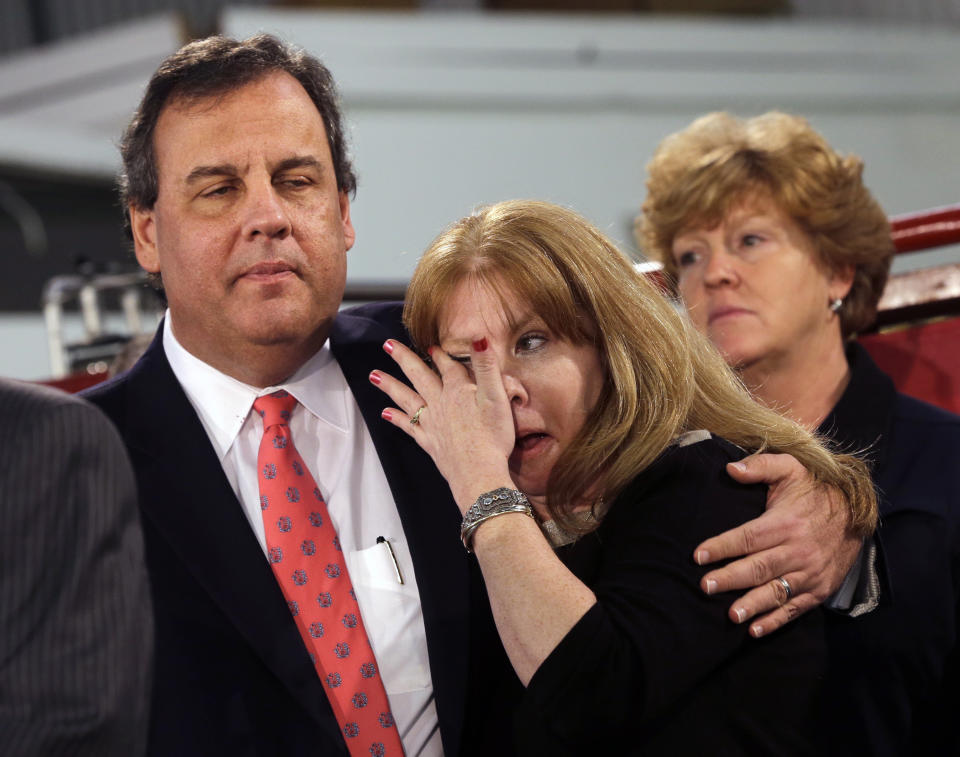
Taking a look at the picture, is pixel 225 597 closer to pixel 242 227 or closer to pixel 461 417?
pixel 461 417

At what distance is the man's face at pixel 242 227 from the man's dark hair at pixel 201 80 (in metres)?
0.02

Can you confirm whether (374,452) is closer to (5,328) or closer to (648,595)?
(648,595)

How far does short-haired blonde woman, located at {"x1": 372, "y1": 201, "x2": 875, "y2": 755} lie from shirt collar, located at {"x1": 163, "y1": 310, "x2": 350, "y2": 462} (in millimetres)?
126

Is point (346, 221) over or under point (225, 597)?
over

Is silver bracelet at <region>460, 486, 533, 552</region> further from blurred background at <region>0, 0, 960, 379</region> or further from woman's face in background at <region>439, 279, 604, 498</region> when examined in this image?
blurred background at <region>0, 0, 960, 379</region>

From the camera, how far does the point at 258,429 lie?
1.42m

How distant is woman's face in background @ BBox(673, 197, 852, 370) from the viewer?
1.84m

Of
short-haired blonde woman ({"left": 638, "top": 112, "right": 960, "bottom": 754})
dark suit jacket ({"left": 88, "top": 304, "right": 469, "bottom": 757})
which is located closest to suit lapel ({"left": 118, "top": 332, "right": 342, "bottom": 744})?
dark suit jacket ({"left": 88, "top": 304, "right": 469, "bottom": 757})

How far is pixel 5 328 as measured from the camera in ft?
21.1

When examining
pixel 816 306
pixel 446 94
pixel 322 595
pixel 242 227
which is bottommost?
pixel 446 94

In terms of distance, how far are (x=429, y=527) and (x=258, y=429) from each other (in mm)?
248

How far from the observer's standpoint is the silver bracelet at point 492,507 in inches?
46.9

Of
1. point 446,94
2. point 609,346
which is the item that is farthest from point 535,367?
point 446,94

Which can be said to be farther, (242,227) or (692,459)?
(242,227)
